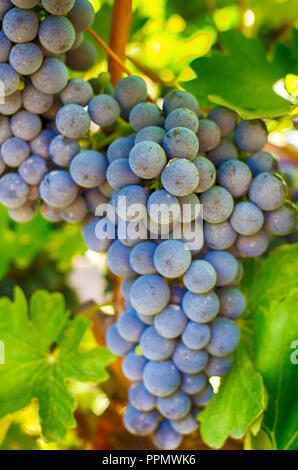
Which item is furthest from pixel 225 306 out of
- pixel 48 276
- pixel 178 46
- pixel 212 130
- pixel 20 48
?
pixel 48 276

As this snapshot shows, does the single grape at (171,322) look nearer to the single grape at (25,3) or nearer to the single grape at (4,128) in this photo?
the single grape at (4,128)

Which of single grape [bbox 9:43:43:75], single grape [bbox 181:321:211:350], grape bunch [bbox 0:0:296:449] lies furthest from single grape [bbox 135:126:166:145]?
single grape [bbox 181:321:211:350]

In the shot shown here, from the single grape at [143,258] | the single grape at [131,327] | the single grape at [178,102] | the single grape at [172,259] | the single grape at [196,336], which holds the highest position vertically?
the single grape at [178,102]

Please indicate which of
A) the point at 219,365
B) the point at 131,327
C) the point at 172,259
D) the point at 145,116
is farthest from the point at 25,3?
the point at 219,365

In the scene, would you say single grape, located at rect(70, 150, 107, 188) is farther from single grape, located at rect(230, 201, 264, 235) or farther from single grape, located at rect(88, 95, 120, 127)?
single grape, located at rect(230, 201, 264, 235)

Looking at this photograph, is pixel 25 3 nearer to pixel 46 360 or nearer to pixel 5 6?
pixel 5 6

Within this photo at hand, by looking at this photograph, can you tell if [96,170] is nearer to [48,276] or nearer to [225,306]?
[225,306]

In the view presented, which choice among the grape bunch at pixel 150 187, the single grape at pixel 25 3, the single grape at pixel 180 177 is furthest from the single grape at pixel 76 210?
the single grape at pixel 25 3
